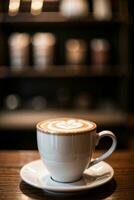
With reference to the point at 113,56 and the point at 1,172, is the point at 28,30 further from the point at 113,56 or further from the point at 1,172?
the point at 1,172

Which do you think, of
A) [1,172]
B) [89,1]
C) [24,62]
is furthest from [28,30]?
[1,172]

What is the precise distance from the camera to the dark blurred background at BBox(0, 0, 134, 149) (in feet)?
8.14

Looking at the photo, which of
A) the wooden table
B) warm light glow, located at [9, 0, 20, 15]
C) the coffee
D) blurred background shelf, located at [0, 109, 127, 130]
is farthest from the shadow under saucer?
warm light glow, located at [9, 0, 20, 15]

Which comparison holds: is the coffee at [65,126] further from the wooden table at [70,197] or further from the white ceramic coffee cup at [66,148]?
the wooden table at [70,197]

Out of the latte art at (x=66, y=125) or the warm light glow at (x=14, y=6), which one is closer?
the latte art at (x=66, y=125)

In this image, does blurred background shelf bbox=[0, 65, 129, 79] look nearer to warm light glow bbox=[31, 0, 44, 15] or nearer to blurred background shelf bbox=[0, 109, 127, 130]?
blurred background shelf bbox=[0, 109, 127, 130]

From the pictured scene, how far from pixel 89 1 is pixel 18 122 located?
1016 millimetres

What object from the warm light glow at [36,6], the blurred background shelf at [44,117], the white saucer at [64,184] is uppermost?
the warm light glow at [36,6]

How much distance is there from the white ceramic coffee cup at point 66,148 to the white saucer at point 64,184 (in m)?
0.02

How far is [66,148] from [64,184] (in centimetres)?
9

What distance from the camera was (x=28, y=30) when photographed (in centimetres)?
271

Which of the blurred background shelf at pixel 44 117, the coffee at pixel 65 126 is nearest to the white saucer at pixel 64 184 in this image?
the coffee at pixel 65 126

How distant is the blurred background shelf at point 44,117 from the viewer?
8.18 ft

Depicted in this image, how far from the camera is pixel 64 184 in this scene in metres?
0.77
